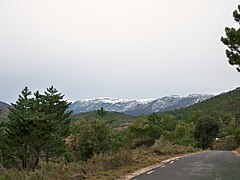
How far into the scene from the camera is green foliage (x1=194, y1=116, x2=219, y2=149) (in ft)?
251

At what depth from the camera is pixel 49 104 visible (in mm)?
61562

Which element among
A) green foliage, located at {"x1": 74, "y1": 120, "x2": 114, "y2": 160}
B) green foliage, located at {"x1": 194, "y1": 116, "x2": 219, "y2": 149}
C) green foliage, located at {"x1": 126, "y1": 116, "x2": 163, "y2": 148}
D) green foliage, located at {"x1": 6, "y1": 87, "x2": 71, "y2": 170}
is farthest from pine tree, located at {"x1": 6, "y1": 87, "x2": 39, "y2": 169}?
green foliage, located at {"x1": 194, "y1": 116, "x2": 219, "y2": 149}

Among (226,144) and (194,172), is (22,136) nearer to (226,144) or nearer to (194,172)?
(194,172)

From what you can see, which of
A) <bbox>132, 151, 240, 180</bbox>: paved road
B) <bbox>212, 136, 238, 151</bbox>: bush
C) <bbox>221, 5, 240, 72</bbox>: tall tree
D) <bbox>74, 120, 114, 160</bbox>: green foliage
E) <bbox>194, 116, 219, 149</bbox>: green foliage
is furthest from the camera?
<bbox>212, 136, 238, 151</bbox>: bush

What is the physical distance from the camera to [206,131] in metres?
77.4

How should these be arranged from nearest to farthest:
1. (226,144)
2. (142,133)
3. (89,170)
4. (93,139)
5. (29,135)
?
(89,170) < (93,139) < (29,135) < (142,133) < (226,144)

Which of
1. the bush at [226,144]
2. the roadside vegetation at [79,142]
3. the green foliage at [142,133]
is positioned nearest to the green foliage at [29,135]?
the roadside vegetation at [79,142]

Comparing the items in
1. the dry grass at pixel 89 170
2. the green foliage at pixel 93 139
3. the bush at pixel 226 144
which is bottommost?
the bush at pixel 226 144

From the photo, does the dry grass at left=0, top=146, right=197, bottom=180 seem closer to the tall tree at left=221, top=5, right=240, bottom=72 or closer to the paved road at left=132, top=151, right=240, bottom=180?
the paved road at left=132, top=151, right=240, bottom=180

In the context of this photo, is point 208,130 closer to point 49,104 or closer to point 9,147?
point 49,104

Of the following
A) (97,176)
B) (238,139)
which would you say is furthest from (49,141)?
(238,139)

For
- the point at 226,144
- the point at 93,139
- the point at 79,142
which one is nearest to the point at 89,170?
the point at 93,139

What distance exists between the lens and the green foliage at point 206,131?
3007 inches

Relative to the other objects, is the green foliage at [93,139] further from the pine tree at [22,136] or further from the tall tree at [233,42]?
the tall tree at [233,42]
